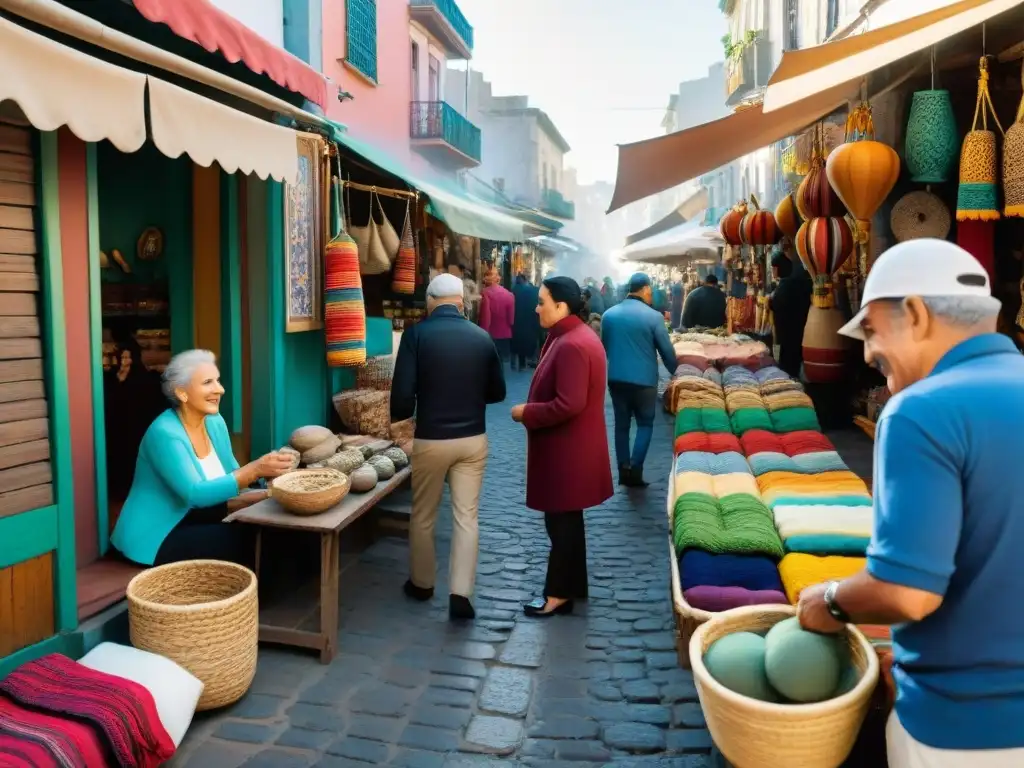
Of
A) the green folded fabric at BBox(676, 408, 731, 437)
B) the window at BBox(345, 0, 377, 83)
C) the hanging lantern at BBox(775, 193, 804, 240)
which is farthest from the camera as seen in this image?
the window at BBox(345, 0, 377, 83)

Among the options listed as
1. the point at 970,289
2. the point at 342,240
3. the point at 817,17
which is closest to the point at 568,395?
the point at 342,240

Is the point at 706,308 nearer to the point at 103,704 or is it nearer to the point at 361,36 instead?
the point at 361,36

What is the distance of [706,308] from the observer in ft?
40.6

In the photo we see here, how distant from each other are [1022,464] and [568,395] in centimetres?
303

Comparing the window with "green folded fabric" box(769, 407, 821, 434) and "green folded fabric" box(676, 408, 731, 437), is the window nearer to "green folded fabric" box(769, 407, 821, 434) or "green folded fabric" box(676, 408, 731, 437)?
"green folded fabric" box(676, 408, 731, 437)

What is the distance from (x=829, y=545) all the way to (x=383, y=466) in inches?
104

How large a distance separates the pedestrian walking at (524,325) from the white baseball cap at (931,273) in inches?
555

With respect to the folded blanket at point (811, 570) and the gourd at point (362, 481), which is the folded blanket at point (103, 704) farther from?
the folded blanket at point (811, 570)

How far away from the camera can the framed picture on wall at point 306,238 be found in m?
6.05

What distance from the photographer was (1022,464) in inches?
65.2

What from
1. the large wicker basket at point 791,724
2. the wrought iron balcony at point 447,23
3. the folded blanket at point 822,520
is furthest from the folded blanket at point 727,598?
the wrought iron balcony at point 447,23

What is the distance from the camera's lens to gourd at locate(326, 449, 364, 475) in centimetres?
508

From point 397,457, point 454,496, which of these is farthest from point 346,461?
point 454,496

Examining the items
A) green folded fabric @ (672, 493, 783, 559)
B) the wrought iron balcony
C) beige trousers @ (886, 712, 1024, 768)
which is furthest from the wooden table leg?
the wrought iron balcony
